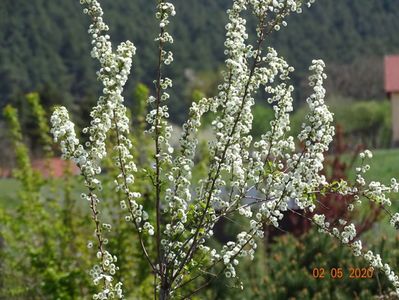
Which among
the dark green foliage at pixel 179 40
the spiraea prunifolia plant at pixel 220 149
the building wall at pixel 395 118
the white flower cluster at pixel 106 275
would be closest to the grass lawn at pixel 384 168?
the building wall at pixel 395 118

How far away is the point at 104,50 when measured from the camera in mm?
4152

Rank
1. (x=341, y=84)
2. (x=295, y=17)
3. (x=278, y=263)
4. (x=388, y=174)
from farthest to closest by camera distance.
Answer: (x=295, y=17) → (x=341, y=84) → (x=388, y=174) → (x=278, y=263)

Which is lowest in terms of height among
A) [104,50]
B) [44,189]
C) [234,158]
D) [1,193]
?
[234,158]

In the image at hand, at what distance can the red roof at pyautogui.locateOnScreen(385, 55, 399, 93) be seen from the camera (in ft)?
132

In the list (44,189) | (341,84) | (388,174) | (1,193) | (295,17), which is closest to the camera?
(44,189)

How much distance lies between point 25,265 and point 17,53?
54.8 metres

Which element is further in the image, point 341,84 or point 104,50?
point 341,84

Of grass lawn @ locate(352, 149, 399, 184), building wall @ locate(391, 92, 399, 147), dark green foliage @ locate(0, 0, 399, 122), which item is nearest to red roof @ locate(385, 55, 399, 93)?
building wall @ locate(391, 92, 399, 147)

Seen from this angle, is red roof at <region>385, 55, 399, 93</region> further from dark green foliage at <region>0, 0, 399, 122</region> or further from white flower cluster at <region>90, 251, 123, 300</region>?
white flower cluster at <region>90, 251, 123, 300</region>

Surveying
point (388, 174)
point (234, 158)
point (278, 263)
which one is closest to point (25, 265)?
point (278, 263)

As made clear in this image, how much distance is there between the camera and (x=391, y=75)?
1620 inches

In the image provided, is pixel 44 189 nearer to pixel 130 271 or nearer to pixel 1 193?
pixel 130 271

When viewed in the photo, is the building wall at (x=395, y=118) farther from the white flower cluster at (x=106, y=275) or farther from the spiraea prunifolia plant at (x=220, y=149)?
the white flower cluster at (x=106, y=275)

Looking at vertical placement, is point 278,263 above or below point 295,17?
below
